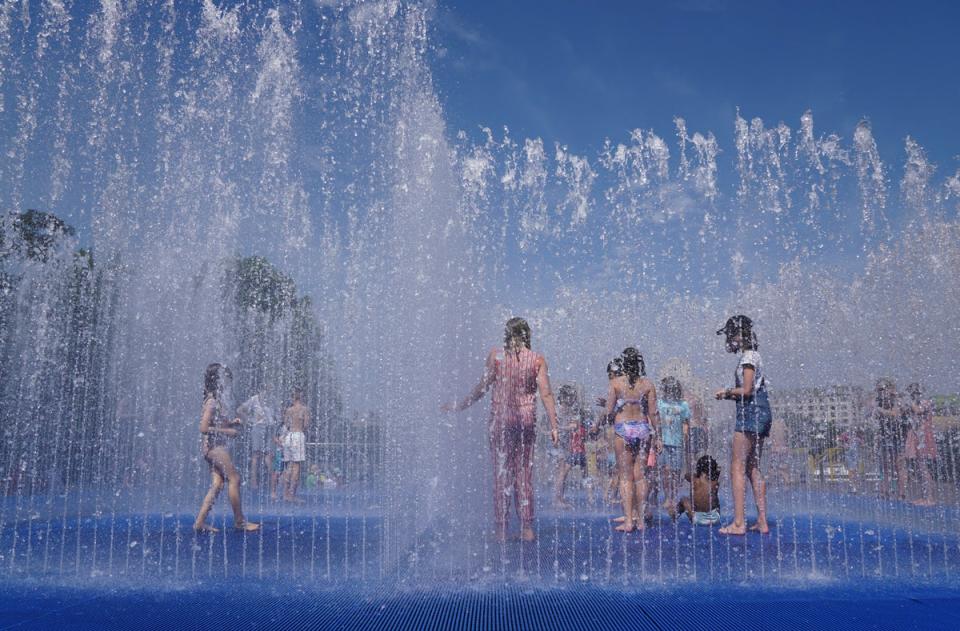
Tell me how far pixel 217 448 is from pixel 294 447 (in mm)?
3407

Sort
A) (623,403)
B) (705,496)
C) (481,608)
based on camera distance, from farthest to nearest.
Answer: (705,496) < (623,403) < (481,608)

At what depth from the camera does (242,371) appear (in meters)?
19.6

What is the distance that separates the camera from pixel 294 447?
28.6 ft

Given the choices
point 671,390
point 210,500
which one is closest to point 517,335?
point 210,500

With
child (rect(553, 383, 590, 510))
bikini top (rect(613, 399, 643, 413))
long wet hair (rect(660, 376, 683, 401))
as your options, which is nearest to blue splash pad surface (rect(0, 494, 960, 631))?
bikini top (rect(613, 399, 643, 413))

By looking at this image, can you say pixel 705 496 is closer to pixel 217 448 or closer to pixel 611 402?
pixel 611 402

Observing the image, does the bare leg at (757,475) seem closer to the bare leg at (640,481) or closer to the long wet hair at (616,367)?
the bare leg at (640,481)

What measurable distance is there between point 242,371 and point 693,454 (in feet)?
49.1

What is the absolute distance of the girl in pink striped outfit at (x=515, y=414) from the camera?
16.2 feet

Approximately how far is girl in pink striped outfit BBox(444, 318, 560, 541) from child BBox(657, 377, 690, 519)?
2501mm

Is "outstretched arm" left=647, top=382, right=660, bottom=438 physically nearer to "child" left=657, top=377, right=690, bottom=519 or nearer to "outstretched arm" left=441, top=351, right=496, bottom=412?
"child" left=657, top=377, right=690, bottom=519

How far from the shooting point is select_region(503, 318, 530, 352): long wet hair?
511 cm

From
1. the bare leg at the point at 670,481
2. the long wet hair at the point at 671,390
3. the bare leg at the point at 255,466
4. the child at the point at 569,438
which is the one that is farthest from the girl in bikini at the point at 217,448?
the bare leg at the point at 255,466

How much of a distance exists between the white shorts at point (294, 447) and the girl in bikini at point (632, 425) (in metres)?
4.66
